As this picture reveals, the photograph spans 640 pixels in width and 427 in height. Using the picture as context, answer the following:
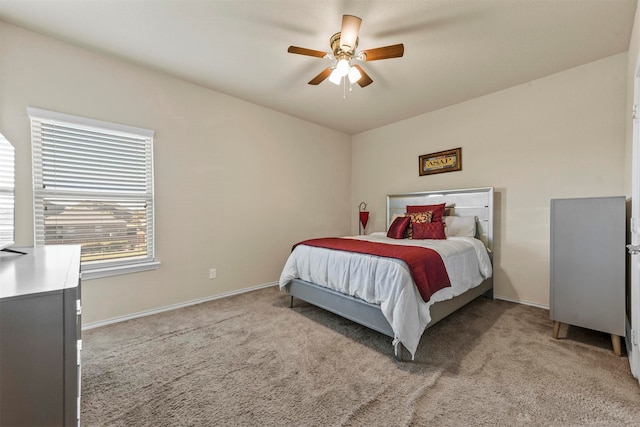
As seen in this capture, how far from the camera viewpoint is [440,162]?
3949 mm

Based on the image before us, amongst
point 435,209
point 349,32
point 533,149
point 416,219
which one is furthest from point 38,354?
point 533,149

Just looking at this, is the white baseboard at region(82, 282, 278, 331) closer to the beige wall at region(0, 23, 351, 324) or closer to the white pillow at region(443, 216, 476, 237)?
the beige wall at region(0, 23, 351, 324)

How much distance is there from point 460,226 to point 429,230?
A: 0.49 metres

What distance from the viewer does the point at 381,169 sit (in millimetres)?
4754

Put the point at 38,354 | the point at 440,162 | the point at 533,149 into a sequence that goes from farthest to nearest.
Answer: the point at 440,162 < the point at 533,149 < the point at 38,354

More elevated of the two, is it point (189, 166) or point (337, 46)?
point (337, 46)

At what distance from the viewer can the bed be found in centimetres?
200

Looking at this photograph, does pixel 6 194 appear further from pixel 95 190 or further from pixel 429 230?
pixel 429 230

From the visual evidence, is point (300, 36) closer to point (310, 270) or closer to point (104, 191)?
point (310, 270)

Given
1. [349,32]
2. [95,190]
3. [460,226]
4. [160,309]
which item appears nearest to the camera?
[349,32]

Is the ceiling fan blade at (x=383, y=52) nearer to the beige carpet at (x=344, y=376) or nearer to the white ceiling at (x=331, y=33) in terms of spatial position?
the white ceiling at (x=331, y=33)

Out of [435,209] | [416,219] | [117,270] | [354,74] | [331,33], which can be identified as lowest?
[117,270]

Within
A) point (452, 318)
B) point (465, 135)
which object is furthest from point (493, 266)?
point (465, 135)

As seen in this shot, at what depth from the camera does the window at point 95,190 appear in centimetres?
235
